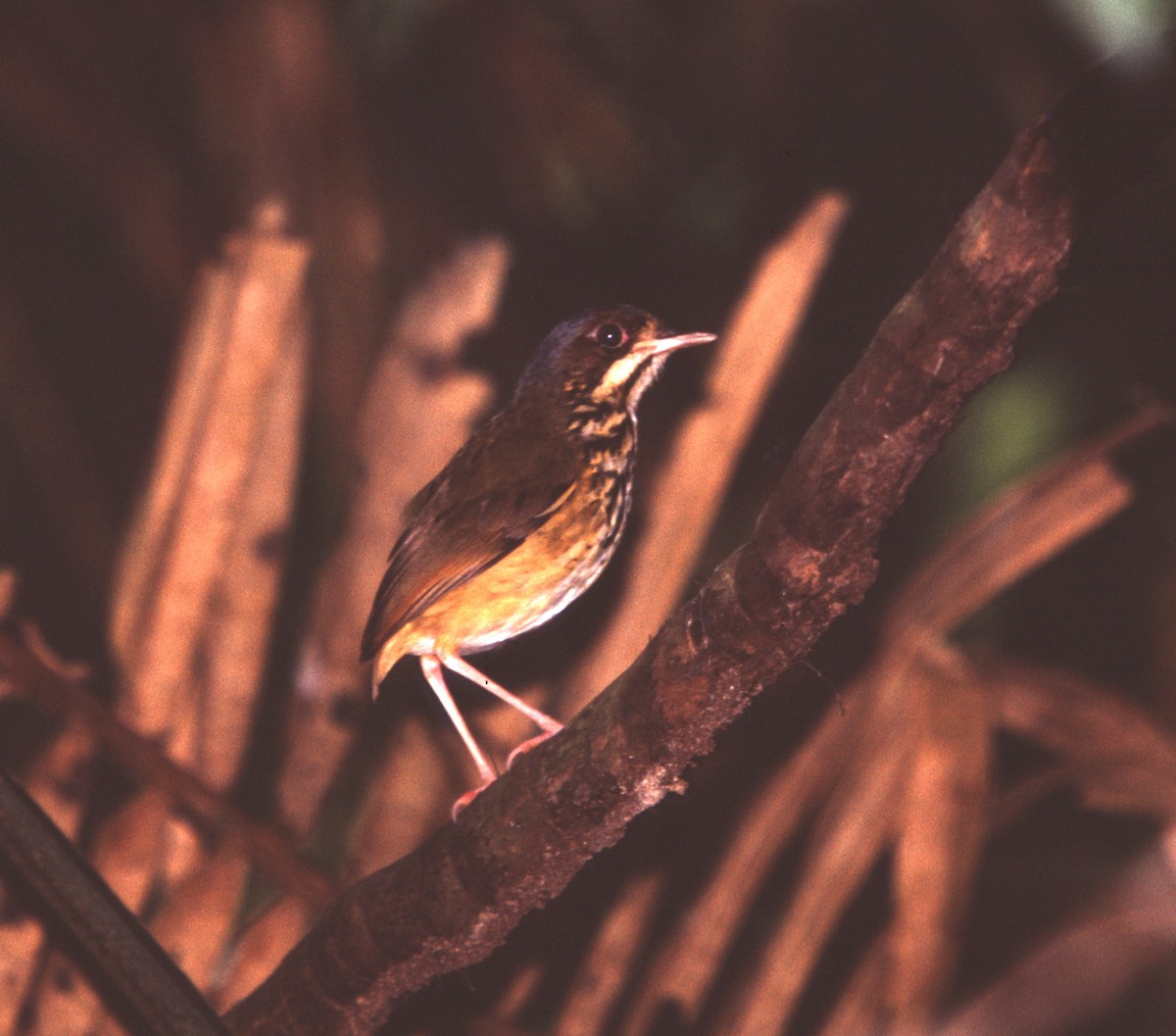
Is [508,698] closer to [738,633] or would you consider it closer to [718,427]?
[718,427]

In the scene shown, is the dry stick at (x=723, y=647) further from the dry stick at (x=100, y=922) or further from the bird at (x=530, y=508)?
the dry stick at (x=100, y=922)

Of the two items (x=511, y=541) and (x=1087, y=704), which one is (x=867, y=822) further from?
(x=511, y=541)

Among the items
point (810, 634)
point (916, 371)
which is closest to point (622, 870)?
point (810, 634)

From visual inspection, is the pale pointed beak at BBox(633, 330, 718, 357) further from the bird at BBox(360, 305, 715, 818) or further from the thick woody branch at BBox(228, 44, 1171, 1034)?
the thick woody branch at BBox(228, 44, 1171, 1034)

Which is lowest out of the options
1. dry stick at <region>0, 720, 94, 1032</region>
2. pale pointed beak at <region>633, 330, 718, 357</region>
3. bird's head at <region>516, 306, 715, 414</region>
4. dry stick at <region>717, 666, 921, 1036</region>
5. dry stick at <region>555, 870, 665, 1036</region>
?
dry stick at <region>717, 666, 921, 1036</region>

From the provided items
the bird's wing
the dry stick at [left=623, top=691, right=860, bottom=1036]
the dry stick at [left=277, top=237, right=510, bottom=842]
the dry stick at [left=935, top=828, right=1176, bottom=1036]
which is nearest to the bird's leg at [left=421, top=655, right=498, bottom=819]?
the bird's wing
